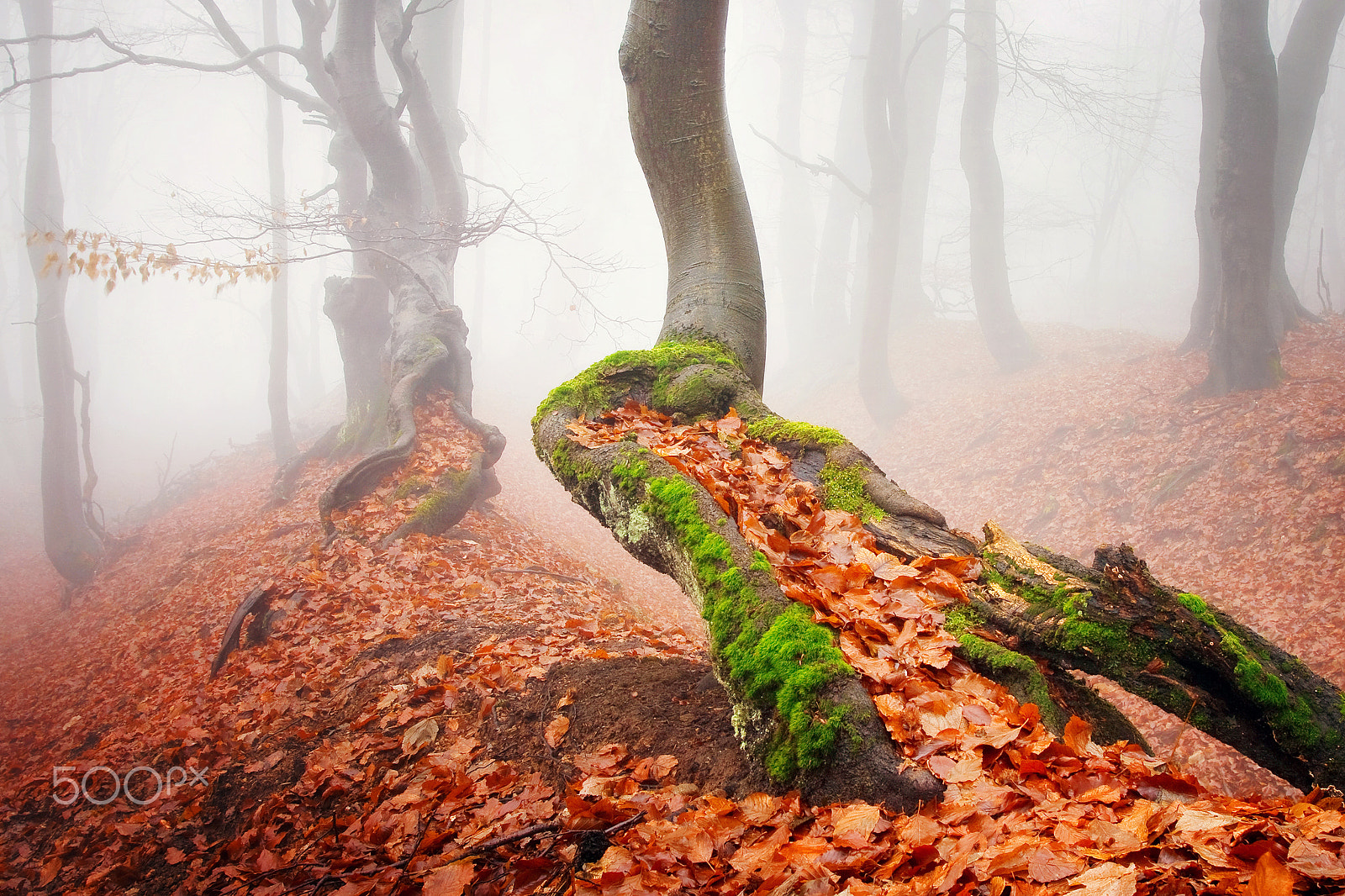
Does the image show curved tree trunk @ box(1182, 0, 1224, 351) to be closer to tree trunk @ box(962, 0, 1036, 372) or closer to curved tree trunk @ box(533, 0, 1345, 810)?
tree trunk @ box(962, 0, 1036, 372)

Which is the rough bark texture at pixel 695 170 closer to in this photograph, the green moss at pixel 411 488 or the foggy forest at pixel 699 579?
the foggy forest at pixel 699 579

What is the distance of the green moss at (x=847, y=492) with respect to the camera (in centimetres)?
257

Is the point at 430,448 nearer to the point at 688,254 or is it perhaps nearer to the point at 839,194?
the point at 688,254

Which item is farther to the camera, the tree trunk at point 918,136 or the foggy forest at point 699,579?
the tree trunk at point 918,136

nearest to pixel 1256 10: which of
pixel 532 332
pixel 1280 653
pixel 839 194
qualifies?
pixel 1280 653

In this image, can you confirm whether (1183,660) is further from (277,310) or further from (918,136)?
(918,136)

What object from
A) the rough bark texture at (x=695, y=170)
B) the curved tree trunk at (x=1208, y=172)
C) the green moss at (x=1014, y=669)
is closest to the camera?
the green moss at (x=1014, y=669)

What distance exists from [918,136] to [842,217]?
3870mm

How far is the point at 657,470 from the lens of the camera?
2.49 metres

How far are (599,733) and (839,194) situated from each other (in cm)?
2193

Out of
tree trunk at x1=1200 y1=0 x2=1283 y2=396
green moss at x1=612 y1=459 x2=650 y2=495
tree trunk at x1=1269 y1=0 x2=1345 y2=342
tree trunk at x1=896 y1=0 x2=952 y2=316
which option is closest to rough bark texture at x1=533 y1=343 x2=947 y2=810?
green moss at x1=612 y1=459 x2=650 y2=495

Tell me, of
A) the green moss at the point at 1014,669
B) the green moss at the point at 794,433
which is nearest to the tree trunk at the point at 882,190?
the green moss at the point at 794,433

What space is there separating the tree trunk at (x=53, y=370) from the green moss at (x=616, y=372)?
10333 millimetres

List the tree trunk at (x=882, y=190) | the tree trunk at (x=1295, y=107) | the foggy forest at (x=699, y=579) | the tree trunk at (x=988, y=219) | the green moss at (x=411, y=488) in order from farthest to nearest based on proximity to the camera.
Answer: the tree trunk at (x=988, y=219) < the tree trunk at (x=882, y=190) < the tree trunk at (x=1295, y=107) < the green moss at (x=411, y=488) < the foggy forest at (x=699, y=579)
